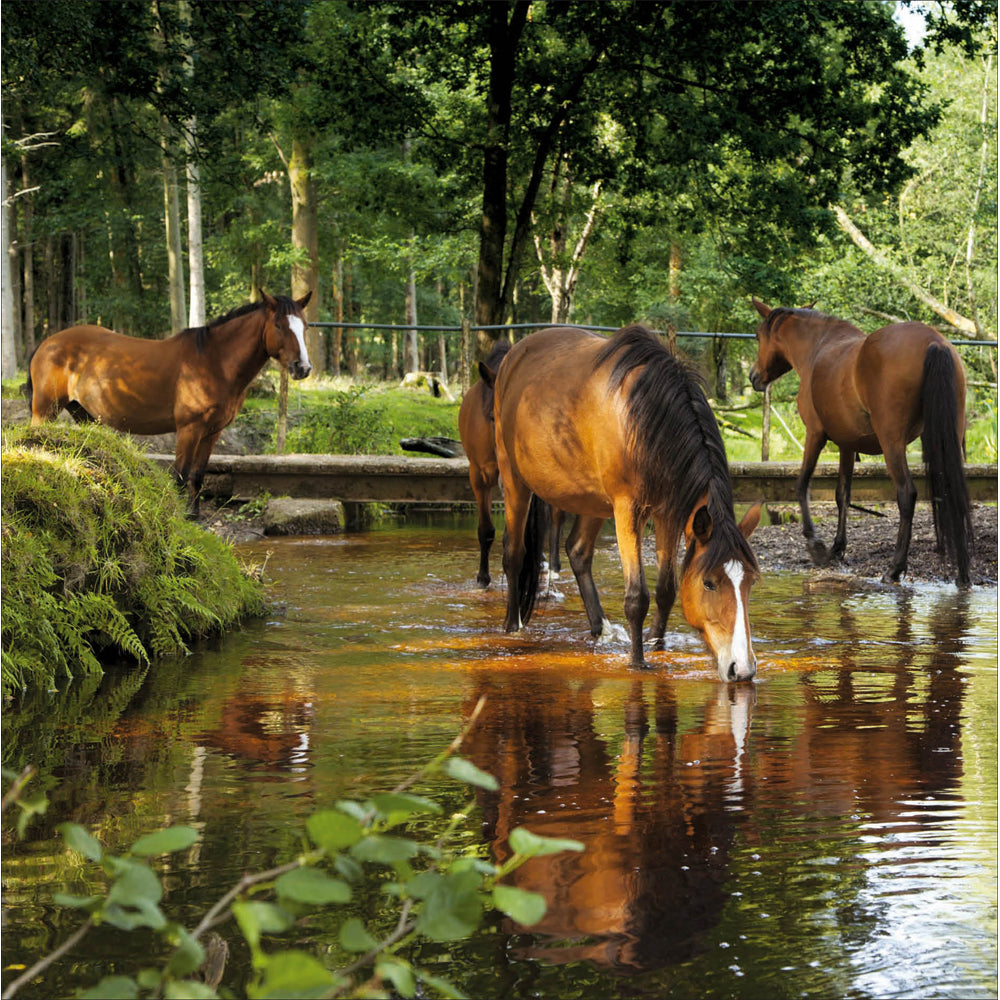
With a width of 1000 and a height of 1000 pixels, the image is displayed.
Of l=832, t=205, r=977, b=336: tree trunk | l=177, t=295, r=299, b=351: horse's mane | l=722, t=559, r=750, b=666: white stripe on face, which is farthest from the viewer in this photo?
l=832, t=205, r=977, b=336: tree trunk

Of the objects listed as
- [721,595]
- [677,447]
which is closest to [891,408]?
[677,447]

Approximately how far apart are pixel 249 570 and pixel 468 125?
40.0 feet

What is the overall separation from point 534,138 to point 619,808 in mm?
15112

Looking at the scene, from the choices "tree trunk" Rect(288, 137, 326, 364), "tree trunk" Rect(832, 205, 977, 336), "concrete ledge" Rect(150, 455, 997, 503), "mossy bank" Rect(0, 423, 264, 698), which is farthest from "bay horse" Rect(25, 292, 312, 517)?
"tree trunk" Rect(832, 205, 977, 336)

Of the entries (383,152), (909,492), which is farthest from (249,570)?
(383,152)

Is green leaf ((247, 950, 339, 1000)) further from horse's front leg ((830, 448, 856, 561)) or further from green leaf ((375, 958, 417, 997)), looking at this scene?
horse's front leg ((830, 448, 856, 561))

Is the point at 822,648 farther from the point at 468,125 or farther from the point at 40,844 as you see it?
the point at 468,125

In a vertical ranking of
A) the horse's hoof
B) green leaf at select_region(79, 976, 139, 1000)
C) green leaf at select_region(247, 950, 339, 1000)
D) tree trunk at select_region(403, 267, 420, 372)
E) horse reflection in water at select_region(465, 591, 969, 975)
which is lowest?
the horse's hoof

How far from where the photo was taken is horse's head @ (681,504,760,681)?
17.2 feet

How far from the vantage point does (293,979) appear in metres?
1.47

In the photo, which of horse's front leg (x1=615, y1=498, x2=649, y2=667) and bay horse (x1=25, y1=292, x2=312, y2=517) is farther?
bay horse (x1=25, y1=292, x2=312, y2=517)

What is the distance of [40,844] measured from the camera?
333cm

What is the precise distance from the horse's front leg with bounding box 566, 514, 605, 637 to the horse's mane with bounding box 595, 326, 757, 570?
46.7 inches

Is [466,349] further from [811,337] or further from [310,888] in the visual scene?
[310,888]
